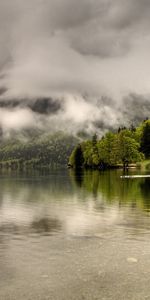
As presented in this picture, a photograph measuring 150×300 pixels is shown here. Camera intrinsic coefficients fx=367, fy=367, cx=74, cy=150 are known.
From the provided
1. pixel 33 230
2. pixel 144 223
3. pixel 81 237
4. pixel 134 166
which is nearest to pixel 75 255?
pixel 81 237

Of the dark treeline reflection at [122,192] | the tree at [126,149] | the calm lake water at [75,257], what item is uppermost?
the tree at [126,149]

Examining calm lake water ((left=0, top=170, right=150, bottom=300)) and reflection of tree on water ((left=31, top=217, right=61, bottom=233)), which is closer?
calm lake water ((left=0, top=170, right=150, bottom=300))

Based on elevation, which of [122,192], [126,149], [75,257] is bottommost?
[75,257]

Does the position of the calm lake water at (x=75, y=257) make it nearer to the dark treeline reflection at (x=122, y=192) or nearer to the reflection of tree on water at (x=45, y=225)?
the reflection of tree on water at (x=45, y=225)

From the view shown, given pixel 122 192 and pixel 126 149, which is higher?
pixel 126 149

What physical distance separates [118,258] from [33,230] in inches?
389

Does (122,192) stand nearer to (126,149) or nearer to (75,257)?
(75,257)

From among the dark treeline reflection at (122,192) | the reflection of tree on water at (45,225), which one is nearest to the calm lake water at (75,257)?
the reflection of tree on water at (45,225)

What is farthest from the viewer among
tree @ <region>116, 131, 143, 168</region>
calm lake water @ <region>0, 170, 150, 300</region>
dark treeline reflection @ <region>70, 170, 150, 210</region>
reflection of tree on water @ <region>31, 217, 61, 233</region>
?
tree @ <region>116, 131, 143, 168</region>

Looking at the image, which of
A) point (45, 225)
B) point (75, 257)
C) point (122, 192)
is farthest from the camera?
point (122, 192)

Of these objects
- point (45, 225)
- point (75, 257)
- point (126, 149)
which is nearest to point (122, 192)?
point (45, 225)

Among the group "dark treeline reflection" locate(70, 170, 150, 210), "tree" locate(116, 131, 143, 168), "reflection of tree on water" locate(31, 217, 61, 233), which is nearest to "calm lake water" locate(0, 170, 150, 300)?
"reflection of tree on water" locate(31, 217, 61, 233)

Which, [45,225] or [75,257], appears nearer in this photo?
[75,257]

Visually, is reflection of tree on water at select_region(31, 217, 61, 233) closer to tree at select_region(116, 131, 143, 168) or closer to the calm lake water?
the calm lake water
